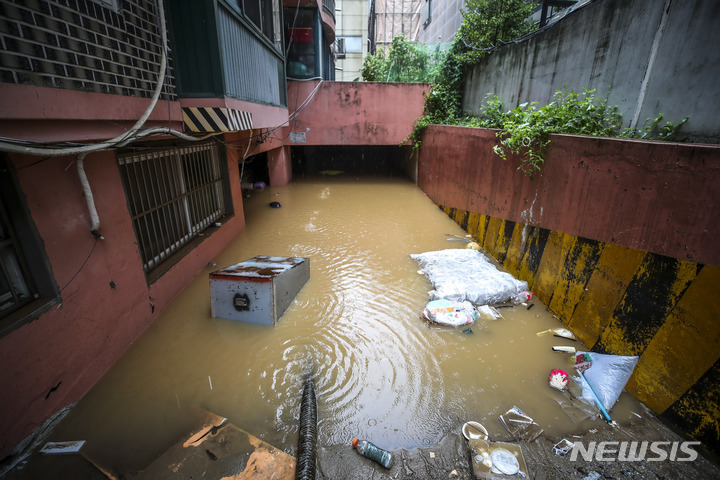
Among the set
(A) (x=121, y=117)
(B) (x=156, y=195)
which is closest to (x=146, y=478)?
(A) (x=121, y=117)

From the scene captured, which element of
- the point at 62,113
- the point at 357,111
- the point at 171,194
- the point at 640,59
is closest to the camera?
the point at 62,113

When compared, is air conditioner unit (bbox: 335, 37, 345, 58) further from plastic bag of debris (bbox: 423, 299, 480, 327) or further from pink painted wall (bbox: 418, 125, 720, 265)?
plastic bag of debris (bbox: 423, 299, 480, 327)

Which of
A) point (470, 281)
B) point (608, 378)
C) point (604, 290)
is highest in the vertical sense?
point (604, 290)

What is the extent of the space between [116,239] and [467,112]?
1009cm

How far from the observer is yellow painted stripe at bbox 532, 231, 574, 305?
4191 mm

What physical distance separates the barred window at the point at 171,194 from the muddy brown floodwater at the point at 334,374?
2.59 feet

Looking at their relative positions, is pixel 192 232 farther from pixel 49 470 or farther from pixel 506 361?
pixel 506 361

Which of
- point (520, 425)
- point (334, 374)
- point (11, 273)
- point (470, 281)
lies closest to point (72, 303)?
point (11, 273)

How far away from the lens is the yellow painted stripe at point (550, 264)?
419 cm

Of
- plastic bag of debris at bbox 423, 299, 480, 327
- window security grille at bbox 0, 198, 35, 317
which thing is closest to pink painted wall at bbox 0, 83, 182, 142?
window security grille at bbox 0, 198, 35, 317

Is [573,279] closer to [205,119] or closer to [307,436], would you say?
[307,436]

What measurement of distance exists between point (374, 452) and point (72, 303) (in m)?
2.92

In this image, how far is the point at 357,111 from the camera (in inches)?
430

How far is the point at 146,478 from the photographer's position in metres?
2.30
